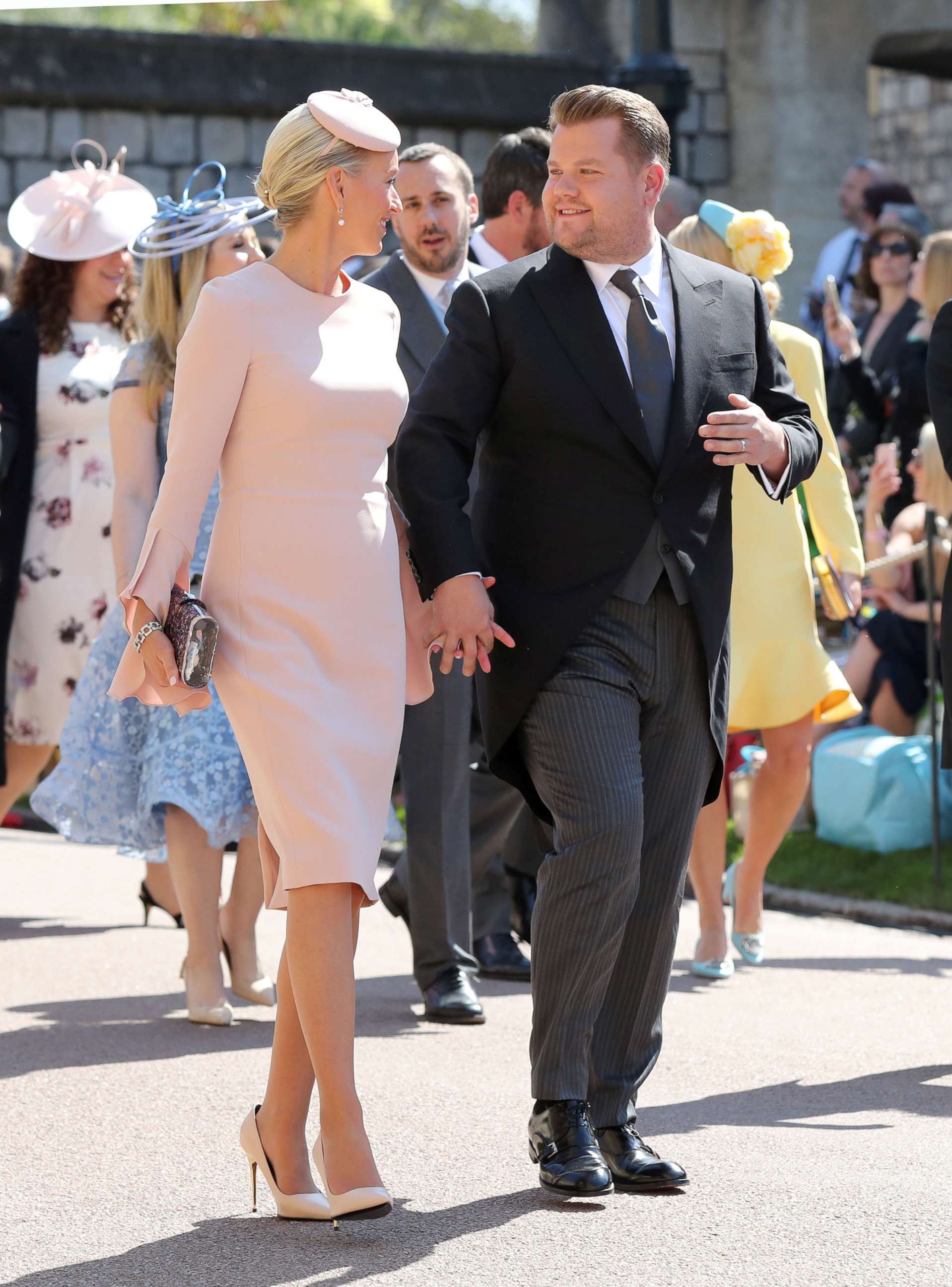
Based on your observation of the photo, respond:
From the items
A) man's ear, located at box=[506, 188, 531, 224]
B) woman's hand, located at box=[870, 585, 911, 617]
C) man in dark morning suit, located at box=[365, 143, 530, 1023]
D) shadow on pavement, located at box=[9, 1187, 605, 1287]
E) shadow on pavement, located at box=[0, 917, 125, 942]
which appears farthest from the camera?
woman's hand, located at box=[870, 585, 911, 617]

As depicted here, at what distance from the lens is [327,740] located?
13.1 ft

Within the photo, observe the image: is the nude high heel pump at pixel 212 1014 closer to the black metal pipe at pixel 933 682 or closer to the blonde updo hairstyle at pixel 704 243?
the blonde updo hairstyle at pixel 704 243

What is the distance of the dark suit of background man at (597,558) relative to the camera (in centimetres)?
415

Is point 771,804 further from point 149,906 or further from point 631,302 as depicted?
point 631,302

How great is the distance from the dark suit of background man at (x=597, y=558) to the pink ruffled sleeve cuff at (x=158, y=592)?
1.56 feet

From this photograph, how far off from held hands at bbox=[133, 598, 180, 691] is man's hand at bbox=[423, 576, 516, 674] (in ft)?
1.66

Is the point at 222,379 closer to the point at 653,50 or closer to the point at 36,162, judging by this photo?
the point at 653,50

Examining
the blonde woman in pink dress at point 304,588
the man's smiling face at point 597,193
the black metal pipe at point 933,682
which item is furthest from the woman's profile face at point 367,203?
the black metal pipe at point 933,682

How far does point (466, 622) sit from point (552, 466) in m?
0.36

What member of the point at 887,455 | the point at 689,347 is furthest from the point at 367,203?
the point at 887,455

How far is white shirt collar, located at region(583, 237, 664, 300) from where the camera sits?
14.2 ft

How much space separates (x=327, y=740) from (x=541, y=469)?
697 millimetres

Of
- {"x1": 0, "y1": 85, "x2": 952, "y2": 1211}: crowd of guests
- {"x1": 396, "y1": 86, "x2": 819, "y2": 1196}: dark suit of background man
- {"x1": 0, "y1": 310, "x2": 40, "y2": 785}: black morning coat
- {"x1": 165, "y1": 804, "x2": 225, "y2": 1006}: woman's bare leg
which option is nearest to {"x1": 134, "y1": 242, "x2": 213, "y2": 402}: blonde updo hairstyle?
{"x1": 0, "y1": 85, "x2": 952, "y2": 1211}: crowd of guests

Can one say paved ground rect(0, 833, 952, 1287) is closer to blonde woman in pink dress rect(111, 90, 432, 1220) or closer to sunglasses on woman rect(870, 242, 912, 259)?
blonde woman in pink dress rect(111, 90, 432, 1220)
